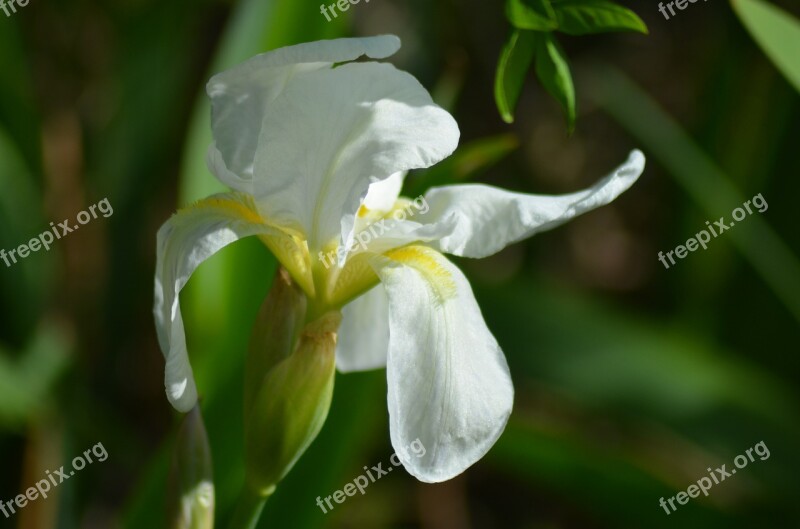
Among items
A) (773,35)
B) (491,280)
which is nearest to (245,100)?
(773,35)

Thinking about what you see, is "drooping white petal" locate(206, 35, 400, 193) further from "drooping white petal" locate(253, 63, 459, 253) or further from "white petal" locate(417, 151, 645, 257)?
"white petal" locate(417, 151, 645, 257)

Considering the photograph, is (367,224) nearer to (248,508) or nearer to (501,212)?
(501,212)

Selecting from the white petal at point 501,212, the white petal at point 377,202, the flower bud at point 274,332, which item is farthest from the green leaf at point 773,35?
the flower bud at point 274,332

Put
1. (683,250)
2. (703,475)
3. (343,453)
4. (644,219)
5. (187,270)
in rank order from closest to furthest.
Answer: (187,270) < (343,453) < (703,475) < (683,250) < (644,219)

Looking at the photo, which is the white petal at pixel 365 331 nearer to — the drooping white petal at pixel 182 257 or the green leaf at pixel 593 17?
the drooping white petal at pixel 182 257

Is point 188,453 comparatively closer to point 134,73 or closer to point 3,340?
point 3,340

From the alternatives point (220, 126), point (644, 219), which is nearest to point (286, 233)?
point (220, 126)

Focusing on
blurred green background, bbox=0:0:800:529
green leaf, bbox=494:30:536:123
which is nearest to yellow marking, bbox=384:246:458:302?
green leaf, bbox=494:30:536:123
